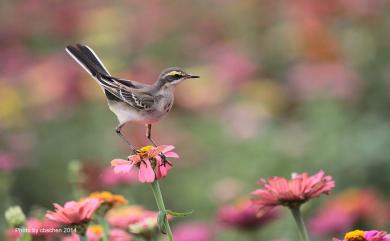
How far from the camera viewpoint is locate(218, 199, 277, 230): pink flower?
303 cm

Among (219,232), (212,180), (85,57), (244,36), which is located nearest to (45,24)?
(244,36)

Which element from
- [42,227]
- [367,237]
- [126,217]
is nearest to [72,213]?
[42,227]

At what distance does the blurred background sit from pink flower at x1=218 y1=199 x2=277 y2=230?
0.63 m

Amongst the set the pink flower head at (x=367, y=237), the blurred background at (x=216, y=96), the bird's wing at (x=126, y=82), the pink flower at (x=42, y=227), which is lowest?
the pink flower head at (x=367, y=237)

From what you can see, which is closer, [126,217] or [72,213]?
[72,213]

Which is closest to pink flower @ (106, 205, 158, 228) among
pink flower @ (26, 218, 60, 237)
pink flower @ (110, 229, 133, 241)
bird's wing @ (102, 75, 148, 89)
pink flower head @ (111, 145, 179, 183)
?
pink flower @ (110, 229, 133, 241)

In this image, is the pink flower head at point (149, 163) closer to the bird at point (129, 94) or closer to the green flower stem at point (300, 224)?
the green flower stem at point (300, 224)

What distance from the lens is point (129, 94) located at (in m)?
2.63

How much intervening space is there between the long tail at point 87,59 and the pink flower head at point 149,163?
0.69 m

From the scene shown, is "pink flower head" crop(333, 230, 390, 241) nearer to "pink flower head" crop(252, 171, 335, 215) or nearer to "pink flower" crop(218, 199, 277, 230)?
"pink flower head" crop(252, 171, 335, 215)

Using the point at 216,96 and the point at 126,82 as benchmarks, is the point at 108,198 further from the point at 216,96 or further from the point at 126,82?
the point at 216,96

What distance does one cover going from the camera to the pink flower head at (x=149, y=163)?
1915mm

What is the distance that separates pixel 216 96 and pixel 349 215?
3.05m

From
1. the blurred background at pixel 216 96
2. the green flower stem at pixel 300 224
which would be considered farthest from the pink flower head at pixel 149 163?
the blurred background at pixel 216 96
